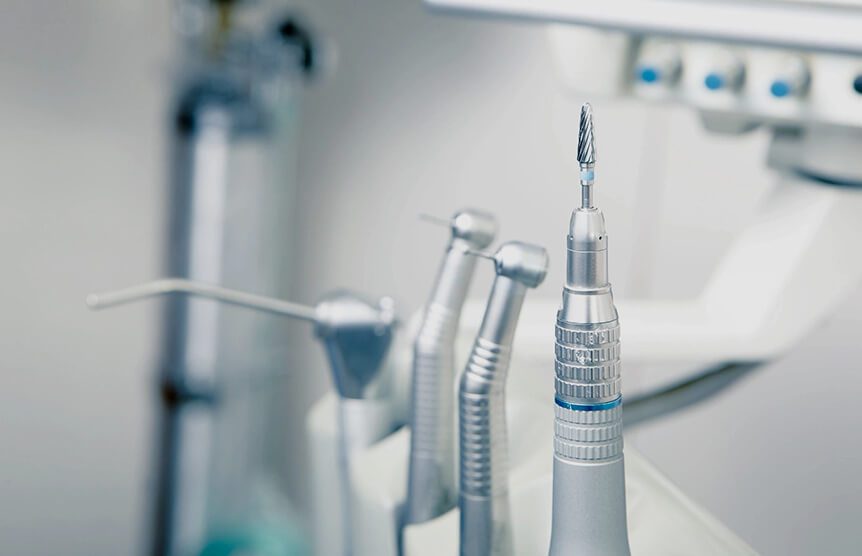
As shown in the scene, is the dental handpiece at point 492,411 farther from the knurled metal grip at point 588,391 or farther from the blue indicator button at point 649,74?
the blue indicator button at point 649,74

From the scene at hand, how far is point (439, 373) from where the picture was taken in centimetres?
44

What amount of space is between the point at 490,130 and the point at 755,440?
470mm

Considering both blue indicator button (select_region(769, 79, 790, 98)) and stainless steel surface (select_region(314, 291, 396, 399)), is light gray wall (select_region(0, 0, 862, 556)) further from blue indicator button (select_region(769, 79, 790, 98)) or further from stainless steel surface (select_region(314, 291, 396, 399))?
stainless steel surface (select_region(314, 291, 396, 399))

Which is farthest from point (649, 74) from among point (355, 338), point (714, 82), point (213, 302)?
point (213, 302)

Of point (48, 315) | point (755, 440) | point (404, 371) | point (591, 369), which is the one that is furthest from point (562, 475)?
point (48, 315)

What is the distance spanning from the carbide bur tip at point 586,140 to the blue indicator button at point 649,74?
0.37 m

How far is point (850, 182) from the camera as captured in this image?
664 millimetres

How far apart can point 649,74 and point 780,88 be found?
8 cm

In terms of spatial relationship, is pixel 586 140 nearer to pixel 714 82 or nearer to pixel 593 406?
pixel 593 406

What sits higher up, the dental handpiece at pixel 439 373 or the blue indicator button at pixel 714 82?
the blue indicator button at pixel 714 82

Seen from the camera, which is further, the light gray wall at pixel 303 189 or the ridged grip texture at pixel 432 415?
the light gray wall at pixel 303 189

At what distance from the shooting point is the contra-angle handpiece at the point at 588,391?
1.07 feet

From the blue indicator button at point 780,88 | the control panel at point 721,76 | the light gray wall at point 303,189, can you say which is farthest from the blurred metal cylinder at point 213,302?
the blue indicator button at point 780,88

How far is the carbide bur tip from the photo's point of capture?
12.9 inches
